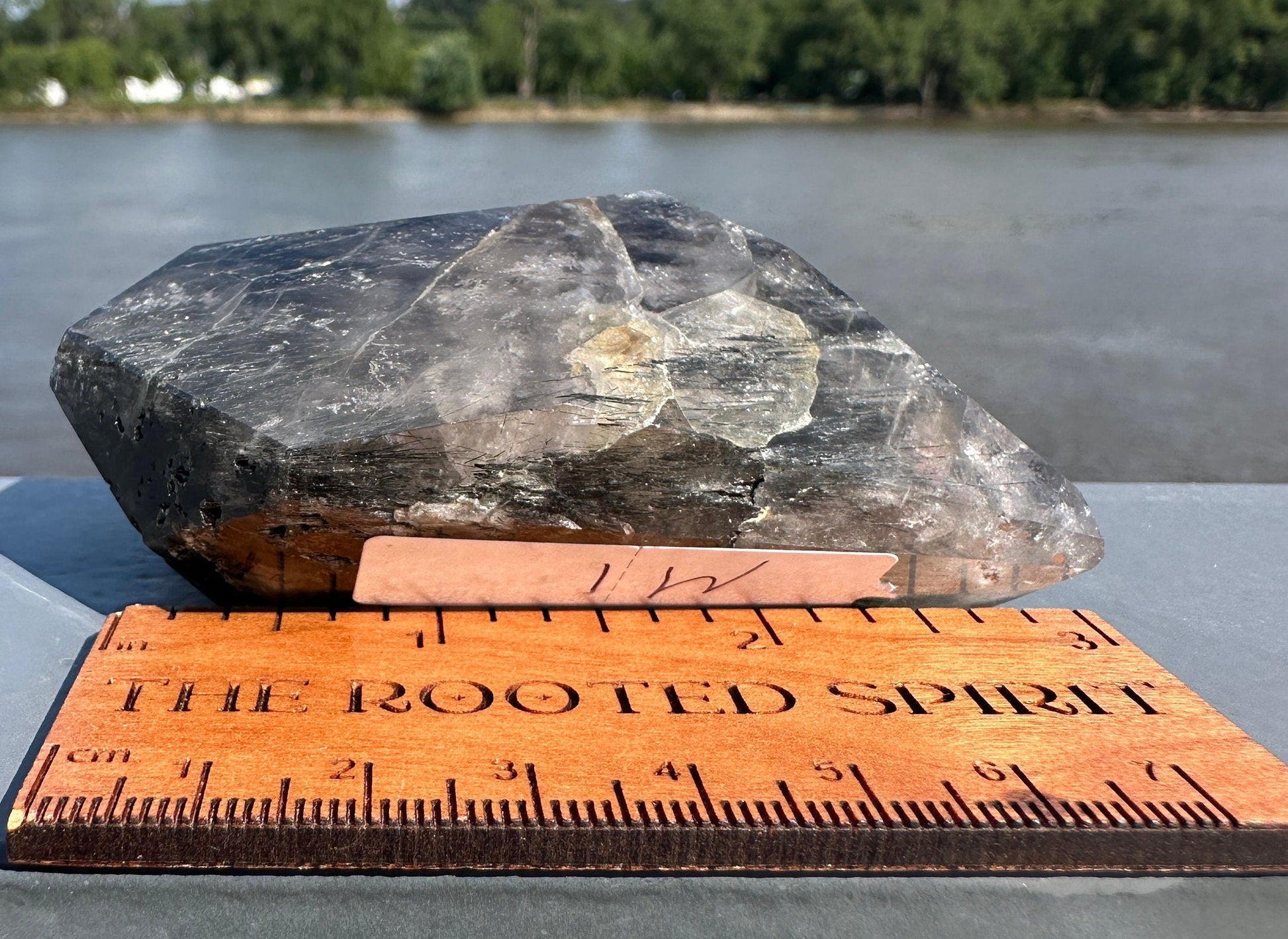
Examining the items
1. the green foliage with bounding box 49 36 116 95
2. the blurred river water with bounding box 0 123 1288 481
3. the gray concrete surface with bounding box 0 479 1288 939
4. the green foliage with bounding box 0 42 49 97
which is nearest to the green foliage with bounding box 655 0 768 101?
the blurred river water with bounding box 0 123 1288 481

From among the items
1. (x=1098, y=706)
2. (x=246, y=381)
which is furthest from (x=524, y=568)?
(x=1098, y=706)

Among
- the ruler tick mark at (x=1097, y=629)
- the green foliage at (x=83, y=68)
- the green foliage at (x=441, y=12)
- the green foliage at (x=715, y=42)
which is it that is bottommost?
the ruler tick mark at (x=1097, y=629)

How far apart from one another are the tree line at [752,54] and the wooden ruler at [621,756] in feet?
39.1

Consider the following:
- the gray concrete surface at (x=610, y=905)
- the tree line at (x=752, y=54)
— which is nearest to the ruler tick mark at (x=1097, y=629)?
the gray concrete surface at (x=610, y=905)

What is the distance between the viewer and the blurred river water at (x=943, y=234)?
454 cm

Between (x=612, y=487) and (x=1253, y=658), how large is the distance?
41.1 inches

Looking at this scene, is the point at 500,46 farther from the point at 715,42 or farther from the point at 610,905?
the point at 610,905

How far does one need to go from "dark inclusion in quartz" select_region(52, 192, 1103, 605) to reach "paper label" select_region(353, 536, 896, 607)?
2cm

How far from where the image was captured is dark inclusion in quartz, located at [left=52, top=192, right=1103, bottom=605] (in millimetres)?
1577

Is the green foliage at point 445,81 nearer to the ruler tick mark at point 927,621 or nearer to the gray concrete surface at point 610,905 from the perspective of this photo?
the ruler tick mark at point 927,621

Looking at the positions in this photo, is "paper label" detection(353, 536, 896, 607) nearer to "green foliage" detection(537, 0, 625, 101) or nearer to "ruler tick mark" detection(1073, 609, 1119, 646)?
"ruler tick mark" detection(1073, 609, 1119, 646)

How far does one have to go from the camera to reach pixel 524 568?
1671mm

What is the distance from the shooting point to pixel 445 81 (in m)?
14.2

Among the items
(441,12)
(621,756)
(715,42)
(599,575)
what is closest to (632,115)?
(715,42)
